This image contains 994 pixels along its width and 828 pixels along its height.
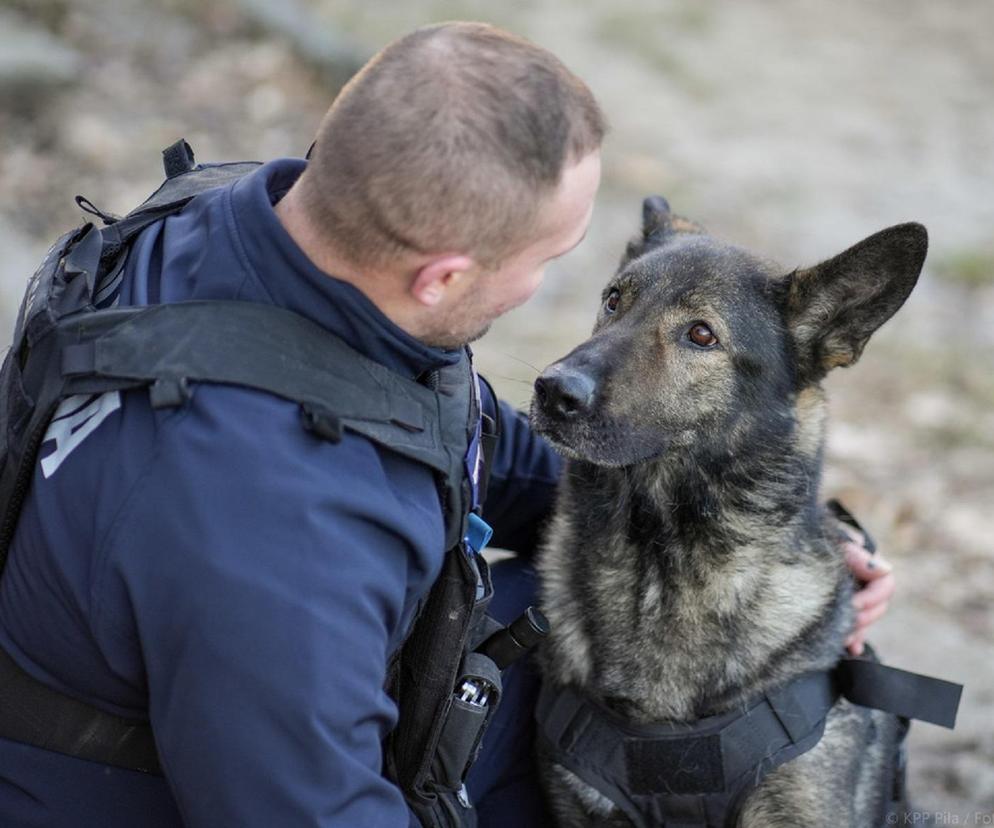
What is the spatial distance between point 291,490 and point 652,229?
70.8 inches

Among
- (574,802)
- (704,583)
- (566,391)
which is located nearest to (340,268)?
(566,391)

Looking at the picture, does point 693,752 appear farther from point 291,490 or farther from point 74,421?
point 74,421

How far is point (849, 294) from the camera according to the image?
9.53 ft

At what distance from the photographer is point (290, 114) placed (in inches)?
314

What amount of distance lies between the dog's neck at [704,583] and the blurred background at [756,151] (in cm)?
130

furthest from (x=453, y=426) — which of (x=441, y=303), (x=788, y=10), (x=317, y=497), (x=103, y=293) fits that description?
(x=788, y=10)

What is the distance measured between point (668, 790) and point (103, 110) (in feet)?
20.1

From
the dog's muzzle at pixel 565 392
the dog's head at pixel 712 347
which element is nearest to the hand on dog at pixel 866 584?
the dog's head at pixel 712 347

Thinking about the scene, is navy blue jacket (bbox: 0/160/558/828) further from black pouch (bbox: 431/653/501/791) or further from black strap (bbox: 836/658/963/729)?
black strap (bbox: 836/658/963/729)

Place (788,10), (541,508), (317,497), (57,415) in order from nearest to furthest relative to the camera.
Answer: (317,497), (57,415), (541,508), (788,10)

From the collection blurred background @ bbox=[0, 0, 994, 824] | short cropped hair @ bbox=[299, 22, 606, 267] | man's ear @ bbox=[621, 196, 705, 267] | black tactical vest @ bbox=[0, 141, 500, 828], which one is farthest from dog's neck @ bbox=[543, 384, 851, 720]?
blurred background @ bbox=[0, 0, 994, 824]

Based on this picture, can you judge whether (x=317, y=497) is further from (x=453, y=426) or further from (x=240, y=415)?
(x=453, y=426)

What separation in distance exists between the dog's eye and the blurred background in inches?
56.5

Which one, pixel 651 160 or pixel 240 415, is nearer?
pixel 240 415
